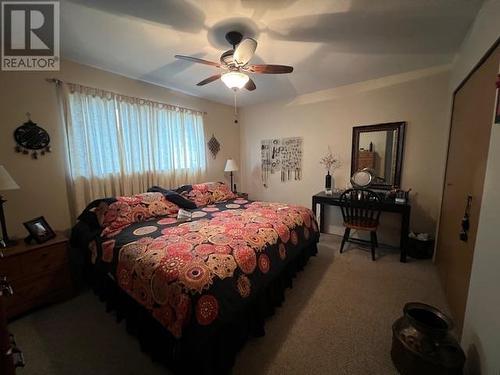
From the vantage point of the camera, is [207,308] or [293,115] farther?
[293,115]

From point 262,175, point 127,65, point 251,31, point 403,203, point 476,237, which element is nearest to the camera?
point 476,237

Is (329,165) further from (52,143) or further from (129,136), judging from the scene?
(52,143)

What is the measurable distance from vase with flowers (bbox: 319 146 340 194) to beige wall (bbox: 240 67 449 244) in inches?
3.1

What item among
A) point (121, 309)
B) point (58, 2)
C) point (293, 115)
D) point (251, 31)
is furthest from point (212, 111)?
point (121, 309)

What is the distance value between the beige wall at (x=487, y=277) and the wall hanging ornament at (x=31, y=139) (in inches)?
139

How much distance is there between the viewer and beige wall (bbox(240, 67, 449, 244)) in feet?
8.75

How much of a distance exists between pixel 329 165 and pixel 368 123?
82 centimetres

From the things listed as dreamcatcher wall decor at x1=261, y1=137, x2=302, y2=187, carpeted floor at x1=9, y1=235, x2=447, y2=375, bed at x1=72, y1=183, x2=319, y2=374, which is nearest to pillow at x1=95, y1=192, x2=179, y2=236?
bed at x1=72, y1=183, x2=319, y2=374

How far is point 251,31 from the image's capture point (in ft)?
5.96

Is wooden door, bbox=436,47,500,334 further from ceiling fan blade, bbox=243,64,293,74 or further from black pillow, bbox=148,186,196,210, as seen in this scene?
black pillow, bbox=148,186,196,210

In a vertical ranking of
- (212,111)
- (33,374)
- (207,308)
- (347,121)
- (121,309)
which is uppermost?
(212,111)

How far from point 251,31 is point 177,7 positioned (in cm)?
62

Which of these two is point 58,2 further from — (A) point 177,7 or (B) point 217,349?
(B) point 217,349

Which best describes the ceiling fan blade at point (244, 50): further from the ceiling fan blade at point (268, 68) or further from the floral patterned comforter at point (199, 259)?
the floral patterned comforter at point (199, 259)
